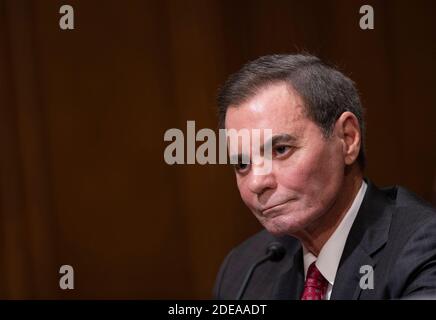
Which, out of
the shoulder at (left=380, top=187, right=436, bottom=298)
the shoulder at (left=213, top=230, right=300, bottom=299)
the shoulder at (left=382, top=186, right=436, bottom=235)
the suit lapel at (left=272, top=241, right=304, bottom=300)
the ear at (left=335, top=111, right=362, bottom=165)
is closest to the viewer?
the shoulder at (left=380, top=187, right=436, bottom=298)

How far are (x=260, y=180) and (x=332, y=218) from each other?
242mm

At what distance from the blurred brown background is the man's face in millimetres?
636

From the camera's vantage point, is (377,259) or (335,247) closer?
(377,259)

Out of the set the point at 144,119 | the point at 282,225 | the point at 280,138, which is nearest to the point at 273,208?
the point at 282,225

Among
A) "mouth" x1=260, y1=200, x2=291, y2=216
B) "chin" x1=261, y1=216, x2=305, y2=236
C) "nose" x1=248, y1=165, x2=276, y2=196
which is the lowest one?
"chin" x1=261, y1=216, x2=305, y2=236

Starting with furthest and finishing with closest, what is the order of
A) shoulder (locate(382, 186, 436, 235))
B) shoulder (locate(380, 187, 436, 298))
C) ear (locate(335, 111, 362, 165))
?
ear (locate(335, 111, 362, 165)) < shoulder (locate(382, 186, 436, 235)) < shoulder (locate(380, 187, 436, 298))

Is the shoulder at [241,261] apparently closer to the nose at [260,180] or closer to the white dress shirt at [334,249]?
the white dress shirt at [334,249]

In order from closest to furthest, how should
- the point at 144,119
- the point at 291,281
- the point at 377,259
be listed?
the point at 377,259
the point at 291,281
the point at 144,119

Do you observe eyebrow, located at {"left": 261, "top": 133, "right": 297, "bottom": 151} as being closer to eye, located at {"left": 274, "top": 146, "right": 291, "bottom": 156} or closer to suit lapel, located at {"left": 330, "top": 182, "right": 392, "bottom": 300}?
eye, located at {"left": 274, "top": 146, "right": 291, "bottom": 156}

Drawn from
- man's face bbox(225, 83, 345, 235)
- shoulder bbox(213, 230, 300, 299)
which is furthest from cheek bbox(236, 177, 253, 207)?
shoulder bbox(213, 230, 300, 299)

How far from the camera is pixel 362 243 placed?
1.63 m

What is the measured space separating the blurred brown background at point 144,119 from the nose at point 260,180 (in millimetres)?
657

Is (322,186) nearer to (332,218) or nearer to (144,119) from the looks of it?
(332,218)

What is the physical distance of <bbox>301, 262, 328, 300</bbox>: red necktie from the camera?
66.9 inches
